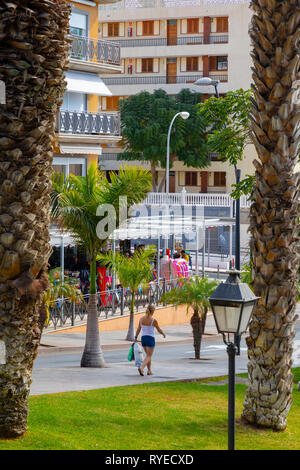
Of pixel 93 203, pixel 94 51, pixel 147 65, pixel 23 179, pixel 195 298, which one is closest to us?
pixel 23 179

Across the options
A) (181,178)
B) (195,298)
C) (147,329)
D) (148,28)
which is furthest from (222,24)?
(147,329)

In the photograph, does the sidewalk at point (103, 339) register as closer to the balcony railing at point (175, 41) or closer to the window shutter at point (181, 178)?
the window shutter at point (181, 178)

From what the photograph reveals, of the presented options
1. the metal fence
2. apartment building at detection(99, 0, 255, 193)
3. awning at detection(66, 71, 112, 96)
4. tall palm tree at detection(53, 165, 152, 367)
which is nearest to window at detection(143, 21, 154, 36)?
apartment building at detection(99, 0, 255, 193)

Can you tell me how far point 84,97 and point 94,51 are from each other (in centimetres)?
207

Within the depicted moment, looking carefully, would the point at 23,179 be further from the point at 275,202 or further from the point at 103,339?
the point at 103,339

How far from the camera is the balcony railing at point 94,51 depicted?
1464 inches

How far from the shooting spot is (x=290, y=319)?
11.9 metres

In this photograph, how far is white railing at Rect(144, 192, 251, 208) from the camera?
56.0 meters

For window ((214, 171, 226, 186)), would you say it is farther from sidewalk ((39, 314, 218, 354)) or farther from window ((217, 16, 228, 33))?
sidewalk ((39, 314, 218, 354))

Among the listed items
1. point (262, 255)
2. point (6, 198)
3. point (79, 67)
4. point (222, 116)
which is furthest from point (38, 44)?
point (79, 67)

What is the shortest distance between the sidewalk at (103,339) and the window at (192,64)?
1605 inches

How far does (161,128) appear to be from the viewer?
6581 centimetres

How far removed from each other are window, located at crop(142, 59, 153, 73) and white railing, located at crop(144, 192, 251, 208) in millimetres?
17357
